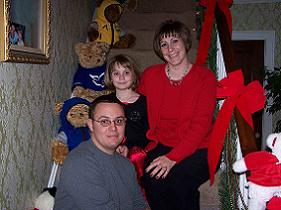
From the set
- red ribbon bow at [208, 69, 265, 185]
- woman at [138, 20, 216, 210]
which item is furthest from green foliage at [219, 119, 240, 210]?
woman at [138, 20, 216, 210]

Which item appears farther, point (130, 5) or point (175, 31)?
point (130, 5)

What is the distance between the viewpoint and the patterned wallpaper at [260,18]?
5020mm

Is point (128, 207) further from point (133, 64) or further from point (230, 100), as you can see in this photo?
point (133, 64)

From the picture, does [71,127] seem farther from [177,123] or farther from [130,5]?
[130,5]

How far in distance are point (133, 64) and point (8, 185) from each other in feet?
3.10

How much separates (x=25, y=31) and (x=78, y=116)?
64 cm

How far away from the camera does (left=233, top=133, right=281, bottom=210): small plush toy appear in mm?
1188

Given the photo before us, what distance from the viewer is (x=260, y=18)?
5055mm

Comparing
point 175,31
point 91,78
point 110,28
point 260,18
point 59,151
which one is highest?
point 260,18

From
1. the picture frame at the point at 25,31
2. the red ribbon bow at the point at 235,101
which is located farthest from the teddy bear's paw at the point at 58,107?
the red ribbon bow at the point at 235,101

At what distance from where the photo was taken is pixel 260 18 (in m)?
5.05

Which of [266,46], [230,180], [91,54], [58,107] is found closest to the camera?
[230,180]

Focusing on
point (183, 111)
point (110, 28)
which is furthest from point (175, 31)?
point (110, 28)

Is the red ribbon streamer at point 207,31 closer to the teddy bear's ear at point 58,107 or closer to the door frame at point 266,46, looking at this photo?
the teddy bear's ear at point 58,107
